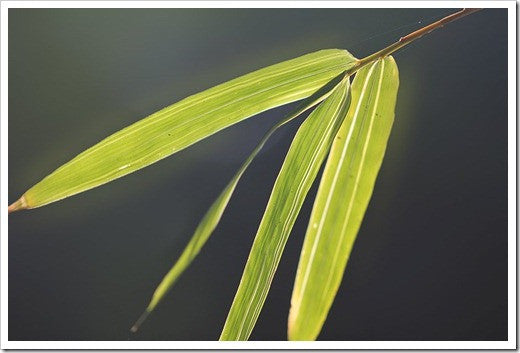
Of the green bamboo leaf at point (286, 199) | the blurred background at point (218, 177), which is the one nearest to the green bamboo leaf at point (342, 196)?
the green bamboo leaf at point (286, 199)

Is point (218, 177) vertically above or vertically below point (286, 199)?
above

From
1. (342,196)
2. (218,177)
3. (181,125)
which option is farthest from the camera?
(218,177)

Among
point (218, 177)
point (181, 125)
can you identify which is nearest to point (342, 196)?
point (181, 125)

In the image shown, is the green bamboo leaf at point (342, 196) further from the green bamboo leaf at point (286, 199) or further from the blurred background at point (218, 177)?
the blurred background at point (218, 177)

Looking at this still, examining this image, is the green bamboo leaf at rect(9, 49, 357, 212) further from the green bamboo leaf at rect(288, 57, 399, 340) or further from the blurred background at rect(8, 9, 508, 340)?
the blurred background at rect(8, 9, 508, 340)

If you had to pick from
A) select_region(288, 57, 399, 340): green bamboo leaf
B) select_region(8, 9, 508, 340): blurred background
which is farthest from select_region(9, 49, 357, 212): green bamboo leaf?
select_region(8, 9, 508, 340): blurred background

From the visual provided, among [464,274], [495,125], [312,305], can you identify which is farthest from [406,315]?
[312,305]

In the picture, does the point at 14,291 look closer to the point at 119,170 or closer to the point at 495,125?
the point at 119,170

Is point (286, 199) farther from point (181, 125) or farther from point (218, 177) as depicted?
point (218, 177)
